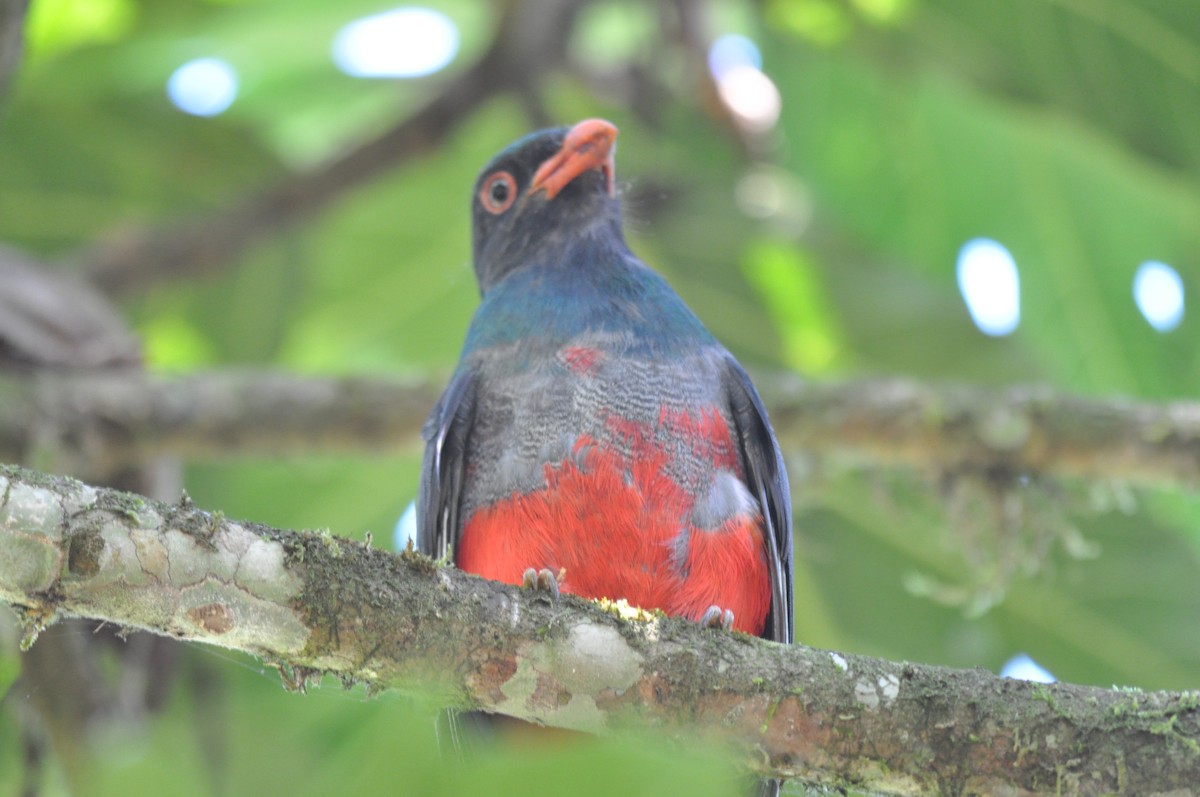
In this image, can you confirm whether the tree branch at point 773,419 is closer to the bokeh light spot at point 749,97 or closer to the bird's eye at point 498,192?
the bird's eye at point 498,192

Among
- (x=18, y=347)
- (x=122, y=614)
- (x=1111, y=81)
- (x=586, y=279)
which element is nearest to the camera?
(x=122, y=614)

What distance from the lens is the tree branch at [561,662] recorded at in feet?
7.34

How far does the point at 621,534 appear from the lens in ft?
11.0

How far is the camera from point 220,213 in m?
6.30

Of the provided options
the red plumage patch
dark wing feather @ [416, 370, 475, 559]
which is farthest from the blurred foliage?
the red plumage patch

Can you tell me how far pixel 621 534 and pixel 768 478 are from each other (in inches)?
24.7

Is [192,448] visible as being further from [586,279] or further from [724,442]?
[724,442]

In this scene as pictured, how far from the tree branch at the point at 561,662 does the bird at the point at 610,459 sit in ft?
1.52

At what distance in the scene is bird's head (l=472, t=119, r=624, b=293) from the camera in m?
4.50

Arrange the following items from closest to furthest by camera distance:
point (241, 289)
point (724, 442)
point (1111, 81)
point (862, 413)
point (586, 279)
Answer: point (724, 442)
point (586, 279)
point (862, 413)
point (1111, 81)
point (241, 289)

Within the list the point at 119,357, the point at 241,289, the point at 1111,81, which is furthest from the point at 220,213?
the point at 1111,81

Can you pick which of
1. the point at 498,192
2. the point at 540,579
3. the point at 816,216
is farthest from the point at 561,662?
the point at 816,216

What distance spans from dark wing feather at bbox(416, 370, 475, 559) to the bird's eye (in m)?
1.11

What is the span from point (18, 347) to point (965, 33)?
403cm
